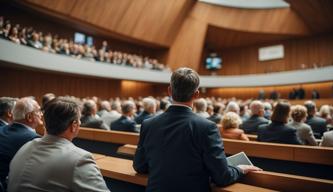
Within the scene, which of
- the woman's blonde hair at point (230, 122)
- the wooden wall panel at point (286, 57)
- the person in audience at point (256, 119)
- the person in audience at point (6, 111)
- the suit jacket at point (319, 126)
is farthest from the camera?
the wooden wall panel at point (286, 57)

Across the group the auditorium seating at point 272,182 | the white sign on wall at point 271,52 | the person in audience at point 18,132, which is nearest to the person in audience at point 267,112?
the auditorium seating at point 272,182

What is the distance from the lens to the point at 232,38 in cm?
1941

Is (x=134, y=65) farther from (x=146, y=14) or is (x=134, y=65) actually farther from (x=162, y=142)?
(x=162, y=142)

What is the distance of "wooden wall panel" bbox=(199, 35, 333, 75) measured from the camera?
57.4 feet

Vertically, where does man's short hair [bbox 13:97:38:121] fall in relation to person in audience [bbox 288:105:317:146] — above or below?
above

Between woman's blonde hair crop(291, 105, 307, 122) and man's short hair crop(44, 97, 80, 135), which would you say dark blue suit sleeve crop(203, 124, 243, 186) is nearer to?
man's short hair crop(44, 97, 80, 135)

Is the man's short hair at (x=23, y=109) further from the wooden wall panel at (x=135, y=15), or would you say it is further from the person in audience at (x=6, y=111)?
the wooden wall panel at (x=135, y=15)

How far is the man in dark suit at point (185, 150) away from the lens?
5.62 feet

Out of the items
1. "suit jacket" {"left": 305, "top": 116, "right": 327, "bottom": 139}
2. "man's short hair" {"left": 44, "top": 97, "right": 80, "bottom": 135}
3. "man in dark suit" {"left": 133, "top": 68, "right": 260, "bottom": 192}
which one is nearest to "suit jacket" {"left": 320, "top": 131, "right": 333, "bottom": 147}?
"suit jacket" {"left": 305, "top": 116, "right": 327, "bottom": 139}

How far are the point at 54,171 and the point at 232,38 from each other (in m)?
19.2

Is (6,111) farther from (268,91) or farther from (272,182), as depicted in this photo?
(268,91)

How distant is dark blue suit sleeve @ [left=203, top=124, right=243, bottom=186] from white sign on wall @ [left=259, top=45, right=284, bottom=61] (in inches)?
750

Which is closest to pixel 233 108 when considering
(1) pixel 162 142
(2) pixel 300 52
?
(1) pixel 162 142

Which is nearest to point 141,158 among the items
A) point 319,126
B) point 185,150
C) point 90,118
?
point 185,150
